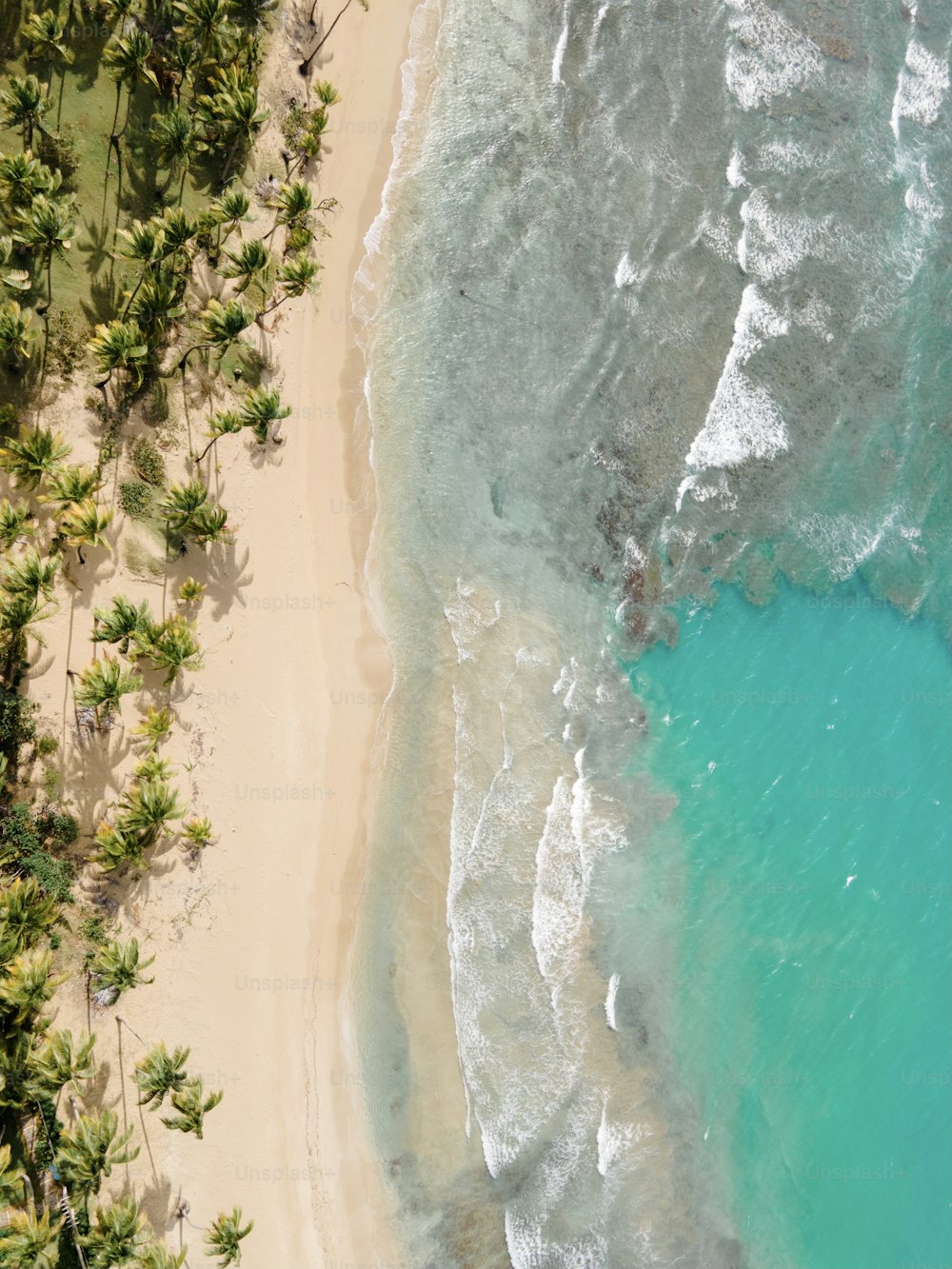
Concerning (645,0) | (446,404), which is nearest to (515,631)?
(446,404)

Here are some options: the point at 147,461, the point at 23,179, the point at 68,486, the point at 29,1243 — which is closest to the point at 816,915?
the point at 29,1243

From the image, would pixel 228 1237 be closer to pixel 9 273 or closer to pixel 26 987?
pixel 26 987

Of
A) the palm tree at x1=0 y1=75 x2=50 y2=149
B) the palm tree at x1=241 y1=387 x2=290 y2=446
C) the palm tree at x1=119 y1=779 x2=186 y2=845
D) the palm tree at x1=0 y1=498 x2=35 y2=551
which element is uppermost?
the palm tree at x1=0 y1=75 x2=50 y2=149

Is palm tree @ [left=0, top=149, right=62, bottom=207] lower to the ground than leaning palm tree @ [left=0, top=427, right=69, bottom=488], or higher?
higher

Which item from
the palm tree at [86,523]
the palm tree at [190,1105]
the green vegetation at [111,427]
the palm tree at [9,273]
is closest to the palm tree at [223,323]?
the green vegetation at [111,427]

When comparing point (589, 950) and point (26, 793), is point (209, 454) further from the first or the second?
point (589, 950)

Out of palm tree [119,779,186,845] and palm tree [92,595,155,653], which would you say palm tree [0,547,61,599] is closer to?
palm tree [92,595,155,653]

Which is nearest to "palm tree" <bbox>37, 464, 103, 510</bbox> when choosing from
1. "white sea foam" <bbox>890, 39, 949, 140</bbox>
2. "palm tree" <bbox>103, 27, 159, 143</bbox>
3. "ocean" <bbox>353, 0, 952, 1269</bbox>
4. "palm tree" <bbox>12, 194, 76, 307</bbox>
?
"palm tree" <bbox>12, 194, 76, 307</bbox>
